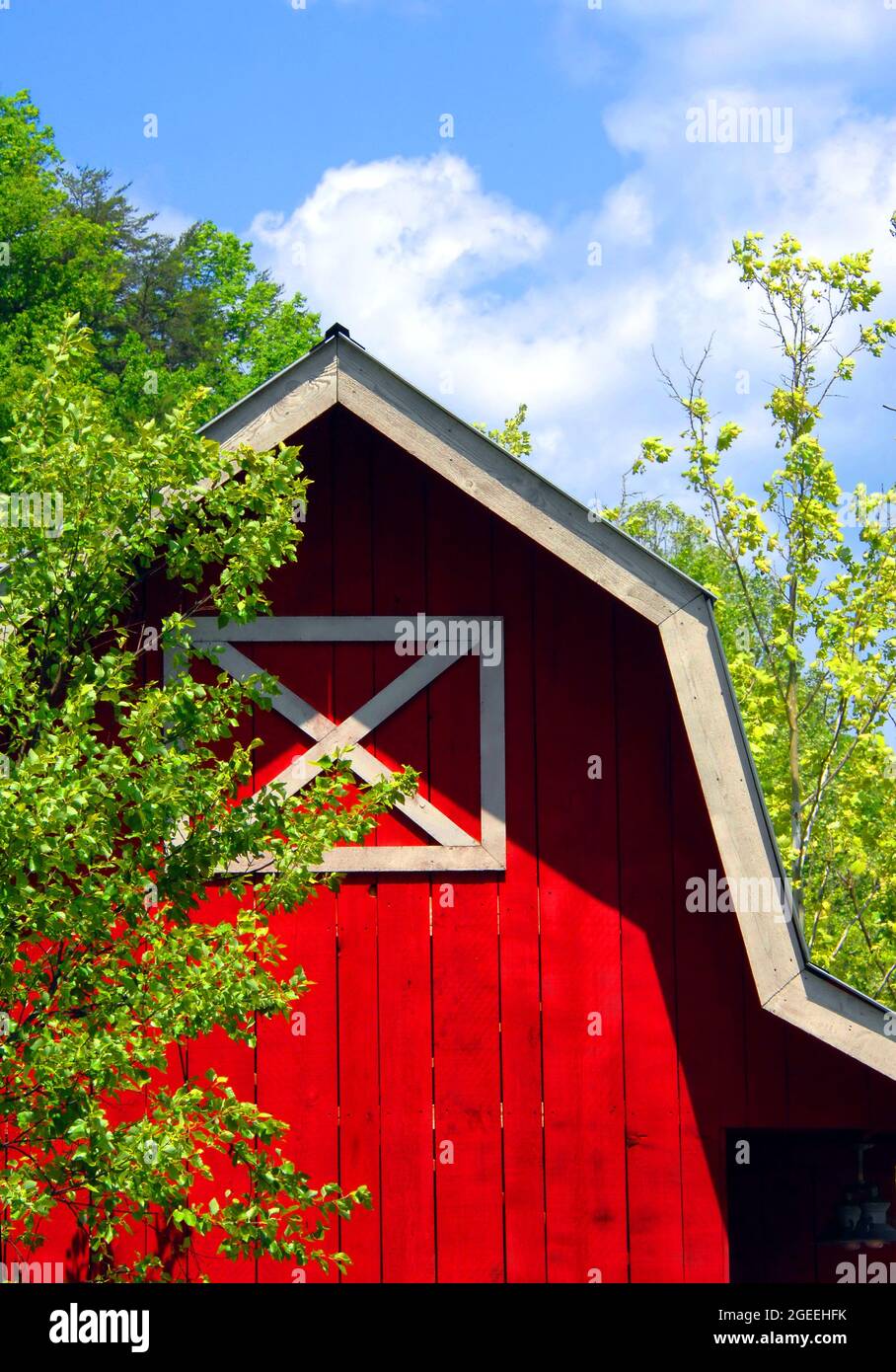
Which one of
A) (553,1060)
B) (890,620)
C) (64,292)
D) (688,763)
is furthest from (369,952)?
(64,292)

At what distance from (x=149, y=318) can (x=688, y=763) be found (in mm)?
41174

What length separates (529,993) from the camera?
309 inches

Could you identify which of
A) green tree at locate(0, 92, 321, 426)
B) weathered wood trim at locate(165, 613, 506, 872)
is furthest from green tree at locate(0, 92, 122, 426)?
weathered wood trim at locate(165, 613, 506, 872)

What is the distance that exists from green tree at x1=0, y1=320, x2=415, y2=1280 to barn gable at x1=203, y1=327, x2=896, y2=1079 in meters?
1.13

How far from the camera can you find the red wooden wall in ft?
25.2

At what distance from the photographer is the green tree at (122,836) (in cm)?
547

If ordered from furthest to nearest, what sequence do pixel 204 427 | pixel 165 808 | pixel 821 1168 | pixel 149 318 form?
1. pixel 149 318
2. pixel 821 1168
3. pixel 204 427
4. pixel 165 808

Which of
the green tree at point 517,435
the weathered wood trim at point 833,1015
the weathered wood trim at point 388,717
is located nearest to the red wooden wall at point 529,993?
the weathered wood trim at point 388,717

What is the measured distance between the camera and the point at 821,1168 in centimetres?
873

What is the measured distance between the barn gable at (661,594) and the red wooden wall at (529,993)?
70 cm

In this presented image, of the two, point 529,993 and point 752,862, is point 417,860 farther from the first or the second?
point 752,862

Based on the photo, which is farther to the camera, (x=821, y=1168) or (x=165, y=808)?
(x=821, y=1168)
